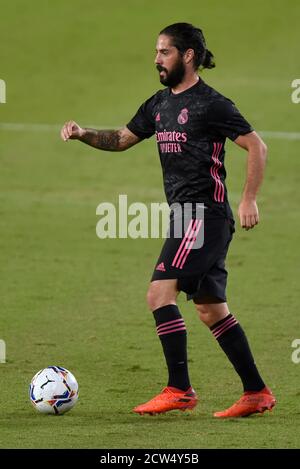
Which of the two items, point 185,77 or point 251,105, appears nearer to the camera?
point 185,77

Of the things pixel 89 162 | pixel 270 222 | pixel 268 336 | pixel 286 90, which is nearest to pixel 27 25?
pixel 286 90

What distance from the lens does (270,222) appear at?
1972 centimetres

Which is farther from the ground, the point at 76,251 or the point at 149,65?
the point at 149,65

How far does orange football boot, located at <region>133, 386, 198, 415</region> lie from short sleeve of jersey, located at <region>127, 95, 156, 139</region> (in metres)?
1.96

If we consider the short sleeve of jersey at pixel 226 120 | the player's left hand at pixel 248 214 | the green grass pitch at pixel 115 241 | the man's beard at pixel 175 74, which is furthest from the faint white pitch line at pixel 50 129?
the player's left hand at pixel 248 214

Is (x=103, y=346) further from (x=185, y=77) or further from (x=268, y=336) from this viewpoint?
(x=185, y=77)

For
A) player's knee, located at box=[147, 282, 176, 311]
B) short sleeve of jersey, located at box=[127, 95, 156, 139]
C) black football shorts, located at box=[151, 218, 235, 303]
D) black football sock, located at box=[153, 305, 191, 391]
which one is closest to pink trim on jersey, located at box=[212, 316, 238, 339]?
black football shorts, located at box=[151, 218, 235, 303]

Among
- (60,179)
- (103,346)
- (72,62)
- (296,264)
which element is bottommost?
(103,346)

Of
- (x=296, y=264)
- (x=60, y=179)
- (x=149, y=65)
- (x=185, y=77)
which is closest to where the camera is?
(x=185, y=77)

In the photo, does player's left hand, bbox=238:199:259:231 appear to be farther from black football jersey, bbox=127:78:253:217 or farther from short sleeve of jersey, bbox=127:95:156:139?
short sleeve of jersey, bbox=127:95:156:139

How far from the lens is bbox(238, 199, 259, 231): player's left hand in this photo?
28.3ft

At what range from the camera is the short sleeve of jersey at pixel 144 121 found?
366 inches
